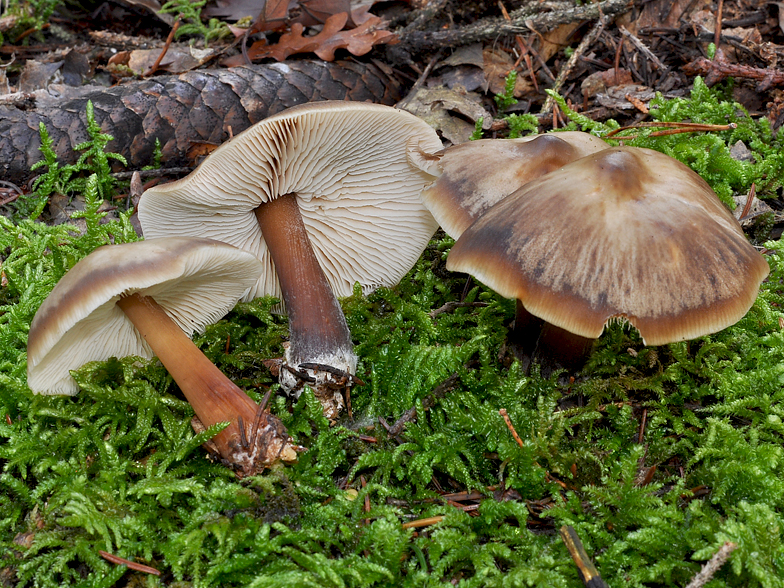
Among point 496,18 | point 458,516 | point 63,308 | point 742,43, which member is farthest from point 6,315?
point 742,43

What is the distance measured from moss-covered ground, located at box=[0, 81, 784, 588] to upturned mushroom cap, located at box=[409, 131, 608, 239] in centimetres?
56

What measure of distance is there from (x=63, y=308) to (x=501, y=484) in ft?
5.03

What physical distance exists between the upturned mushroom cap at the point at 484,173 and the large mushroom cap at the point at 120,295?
0.77 metres

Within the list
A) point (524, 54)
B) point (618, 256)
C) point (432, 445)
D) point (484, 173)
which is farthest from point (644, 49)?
point (432, 445)

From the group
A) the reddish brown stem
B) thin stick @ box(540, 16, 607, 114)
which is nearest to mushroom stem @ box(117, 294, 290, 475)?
the reddish brown stem

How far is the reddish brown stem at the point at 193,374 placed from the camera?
2.02 meters

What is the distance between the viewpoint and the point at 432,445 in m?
2.05

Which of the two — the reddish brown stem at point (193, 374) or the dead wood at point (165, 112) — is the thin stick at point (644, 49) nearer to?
the dead wood at point (165, 112)

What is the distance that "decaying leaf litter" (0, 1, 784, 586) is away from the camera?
1661 millimetres

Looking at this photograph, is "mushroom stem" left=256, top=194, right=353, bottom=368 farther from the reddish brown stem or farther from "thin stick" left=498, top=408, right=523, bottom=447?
"thin stick" left=498, top=408, right=523, bottom=447

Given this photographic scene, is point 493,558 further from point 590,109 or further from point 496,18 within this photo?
point 496,18

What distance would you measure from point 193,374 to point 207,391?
9cm

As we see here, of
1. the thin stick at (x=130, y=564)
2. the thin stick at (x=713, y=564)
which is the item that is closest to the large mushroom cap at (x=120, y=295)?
the thin stick at (x=130, y=564)

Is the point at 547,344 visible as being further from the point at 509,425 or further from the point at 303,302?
the point at 303,302
